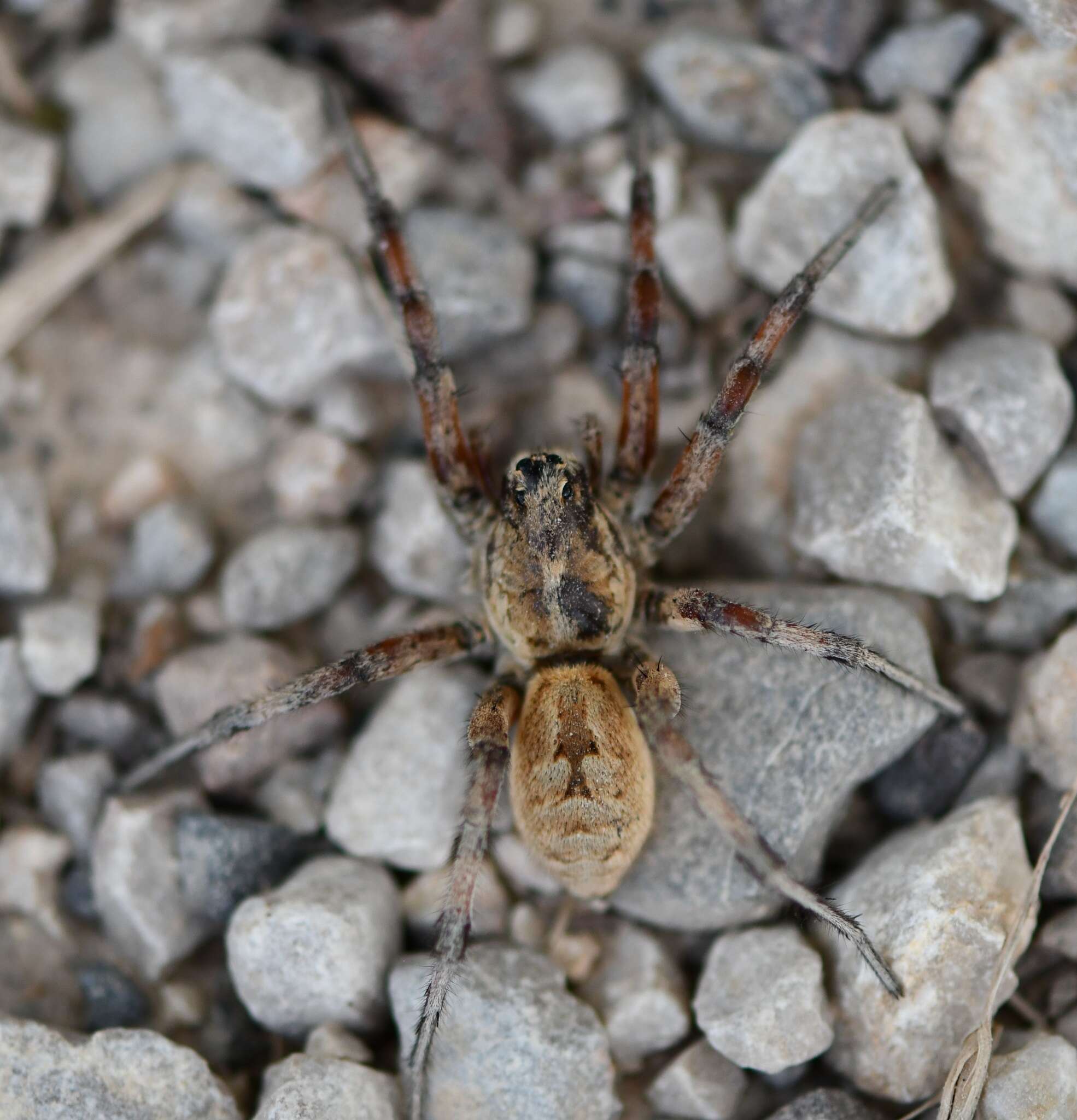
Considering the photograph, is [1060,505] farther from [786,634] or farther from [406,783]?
[406,783]

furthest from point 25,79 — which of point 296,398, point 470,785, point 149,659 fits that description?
point 470,785

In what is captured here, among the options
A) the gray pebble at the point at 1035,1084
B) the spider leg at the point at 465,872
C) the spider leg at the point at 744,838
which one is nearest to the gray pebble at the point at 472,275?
the spider leg at the point at 465,872

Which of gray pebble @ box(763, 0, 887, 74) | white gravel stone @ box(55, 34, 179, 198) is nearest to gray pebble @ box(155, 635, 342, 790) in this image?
white gravel stone @ box(55, 34, 179, 198)

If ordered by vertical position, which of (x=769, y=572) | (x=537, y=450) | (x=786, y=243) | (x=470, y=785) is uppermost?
(x=786, y=243)

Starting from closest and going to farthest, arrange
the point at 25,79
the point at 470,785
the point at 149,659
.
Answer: the point at 470,785
the point at 149,659
the point at 25,79

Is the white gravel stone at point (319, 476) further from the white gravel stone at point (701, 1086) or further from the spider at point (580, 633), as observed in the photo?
the white gravel stone at point (701, 1086)

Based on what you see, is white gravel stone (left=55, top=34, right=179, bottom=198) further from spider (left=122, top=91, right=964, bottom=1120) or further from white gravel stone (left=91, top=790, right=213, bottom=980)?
white gravel stone (left=91, top=790, right=213, bottom=980)

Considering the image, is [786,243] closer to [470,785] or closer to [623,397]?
[623,397]

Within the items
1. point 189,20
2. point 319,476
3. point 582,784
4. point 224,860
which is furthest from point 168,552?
point 189,20
